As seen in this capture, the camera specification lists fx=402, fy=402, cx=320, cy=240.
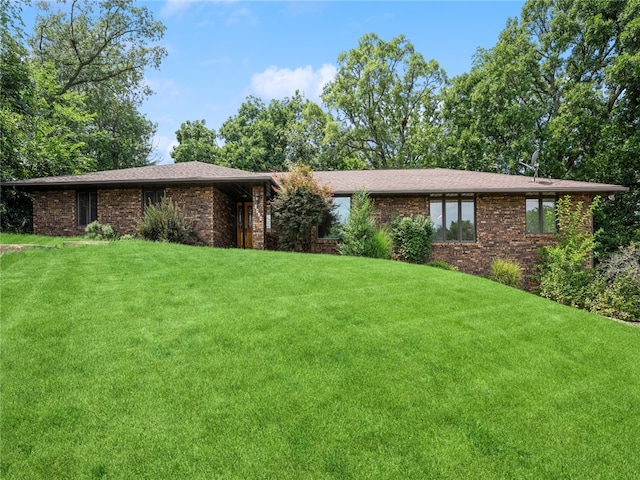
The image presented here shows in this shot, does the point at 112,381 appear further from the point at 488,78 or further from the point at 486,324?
the point at 488,78

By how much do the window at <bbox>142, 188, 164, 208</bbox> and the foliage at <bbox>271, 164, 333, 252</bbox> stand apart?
452 centimetres

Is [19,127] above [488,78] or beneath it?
beneath

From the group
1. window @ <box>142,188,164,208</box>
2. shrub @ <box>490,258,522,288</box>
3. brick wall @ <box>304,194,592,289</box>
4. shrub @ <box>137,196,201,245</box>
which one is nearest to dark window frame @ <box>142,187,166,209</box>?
window @ <box>142,188,164,208</box>

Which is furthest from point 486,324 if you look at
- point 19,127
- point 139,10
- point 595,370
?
point 139,10

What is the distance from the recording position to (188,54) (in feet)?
36.2

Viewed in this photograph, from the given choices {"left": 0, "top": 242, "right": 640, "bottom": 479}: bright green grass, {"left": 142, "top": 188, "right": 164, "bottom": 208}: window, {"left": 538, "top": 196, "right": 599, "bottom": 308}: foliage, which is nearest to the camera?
{"left": 0, "top": 242, "right": 640, "bottom": 479}: bright green grass

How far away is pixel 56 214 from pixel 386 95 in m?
21.3

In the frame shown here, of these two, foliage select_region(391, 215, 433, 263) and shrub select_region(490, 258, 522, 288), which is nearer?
shrub select_region(490, 258, 522, 288)

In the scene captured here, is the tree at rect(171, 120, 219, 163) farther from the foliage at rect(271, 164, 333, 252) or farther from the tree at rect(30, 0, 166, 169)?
the foliage at rect(271, 164, 333, 252)

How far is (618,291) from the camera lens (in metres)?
12.0

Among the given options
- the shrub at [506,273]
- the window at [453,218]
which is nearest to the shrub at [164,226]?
the window at [453,218]

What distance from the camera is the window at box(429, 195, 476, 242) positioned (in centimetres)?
1464

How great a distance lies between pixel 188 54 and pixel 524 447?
11569 millimetres

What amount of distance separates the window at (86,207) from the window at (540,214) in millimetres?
16031
